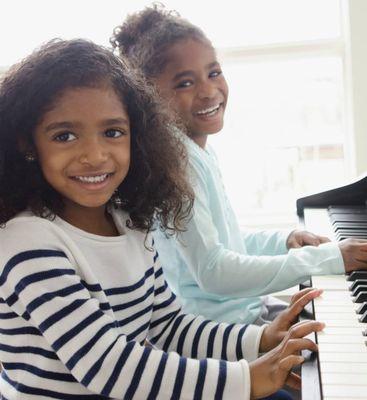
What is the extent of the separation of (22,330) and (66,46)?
535 millimetres

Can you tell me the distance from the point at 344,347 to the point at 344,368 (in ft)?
0.26

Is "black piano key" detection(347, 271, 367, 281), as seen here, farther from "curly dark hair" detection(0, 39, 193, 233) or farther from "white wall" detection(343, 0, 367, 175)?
"white wall" detection(343, 0, 367, 175)

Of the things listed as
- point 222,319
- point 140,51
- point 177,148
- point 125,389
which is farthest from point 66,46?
point 222,319

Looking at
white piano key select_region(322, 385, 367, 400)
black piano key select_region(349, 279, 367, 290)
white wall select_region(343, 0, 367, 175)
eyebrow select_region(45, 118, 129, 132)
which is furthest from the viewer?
white wall select_region(343, 0, 367, 175)

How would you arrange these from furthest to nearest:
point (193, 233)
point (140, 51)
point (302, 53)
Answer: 1. point (302, 53)
2. point (140, 51)
3. point (193, 233)

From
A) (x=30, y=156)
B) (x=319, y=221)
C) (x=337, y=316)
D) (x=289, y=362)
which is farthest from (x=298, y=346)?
(x=319, y=221)

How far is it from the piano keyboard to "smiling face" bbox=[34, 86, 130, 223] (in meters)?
0.47

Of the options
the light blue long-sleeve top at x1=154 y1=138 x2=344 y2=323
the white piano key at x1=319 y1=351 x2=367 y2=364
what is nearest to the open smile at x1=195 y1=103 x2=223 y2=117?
the light blue long-sleeve top at x1=154 y1=138 x2=344 y2=323

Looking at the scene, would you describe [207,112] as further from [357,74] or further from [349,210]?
[357,74]

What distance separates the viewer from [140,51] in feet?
5.46

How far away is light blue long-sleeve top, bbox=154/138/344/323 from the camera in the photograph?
1.39m

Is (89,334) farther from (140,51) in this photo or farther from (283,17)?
(283,17)

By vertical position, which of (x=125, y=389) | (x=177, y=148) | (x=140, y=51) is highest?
(x=140, y=51)

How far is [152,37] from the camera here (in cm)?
166
